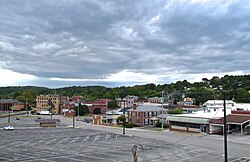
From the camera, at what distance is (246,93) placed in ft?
372

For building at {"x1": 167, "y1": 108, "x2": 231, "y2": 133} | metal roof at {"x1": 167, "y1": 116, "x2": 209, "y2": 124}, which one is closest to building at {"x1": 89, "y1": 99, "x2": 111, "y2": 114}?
building at {"x1": 167, "y1": 108, "x2": 231, "y2": 133}

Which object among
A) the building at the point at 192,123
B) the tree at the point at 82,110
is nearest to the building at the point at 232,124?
the building at the point at 192,123

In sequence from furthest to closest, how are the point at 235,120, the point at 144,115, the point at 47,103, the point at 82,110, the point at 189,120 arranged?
the point at 47,103, the point at 82,110, the point at 144,115, the point at 189,120, the point at 235,120

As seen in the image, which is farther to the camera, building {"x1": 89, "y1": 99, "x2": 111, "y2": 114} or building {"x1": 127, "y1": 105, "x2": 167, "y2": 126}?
building {"x1": 89, "y1": 99, "x2": 111, "y2": 114}

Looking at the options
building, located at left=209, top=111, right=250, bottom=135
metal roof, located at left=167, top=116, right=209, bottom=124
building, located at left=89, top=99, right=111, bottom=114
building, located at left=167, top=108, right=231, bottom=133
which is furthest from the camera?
building, located at left=89, top=99, right=111, bottom=114

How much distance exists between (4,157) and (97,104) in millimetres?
96554

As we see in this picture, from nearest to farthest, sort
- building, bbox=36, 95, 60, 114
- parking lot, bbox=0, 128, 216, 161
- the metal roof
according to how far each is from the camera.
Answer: parking lot, bbox=0, 128, 216, 161
the metal roof
building, bbox=36, 95, 60, 114

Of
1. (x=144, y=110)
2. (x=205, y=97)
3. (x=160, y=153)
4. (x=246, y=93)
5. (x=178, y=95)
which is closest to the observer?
(x=160, y=153)

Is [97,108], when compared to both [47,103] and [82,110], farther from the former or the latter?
[47,103]

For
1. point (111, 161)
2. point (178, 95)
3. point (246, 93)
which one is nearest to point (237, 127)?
point (111, 161)

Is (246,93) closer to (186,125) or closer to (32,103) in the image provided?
(186,125)

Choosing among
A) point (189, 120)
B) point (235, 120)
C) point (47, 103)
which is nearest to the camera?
point (235, 120)

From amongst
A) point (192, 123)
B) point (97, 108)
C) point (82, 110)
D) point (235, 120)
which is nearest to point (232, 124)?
point (235, 120)

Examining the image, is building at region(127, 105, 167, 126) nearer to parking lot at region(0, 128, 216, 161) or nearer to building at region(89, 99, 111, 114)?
parking lot at region(0, 128, 216, 161)
